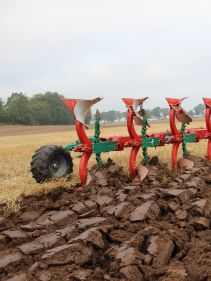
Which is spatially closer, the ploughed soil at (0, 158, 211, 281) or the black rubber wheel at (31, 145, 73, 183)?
the ploughed soil at (0, 158, 211, 281)

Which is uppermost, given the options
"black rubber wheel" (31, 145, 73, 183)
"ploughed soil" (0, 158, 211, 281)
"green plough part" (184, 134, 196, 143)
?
"green plough part" (184, 134, 196, 143)

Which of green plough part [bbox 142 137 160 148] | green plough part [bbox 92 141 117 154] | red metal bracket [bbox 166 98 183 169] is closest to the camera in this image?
A: green plough part [bbox 92 141 117 154]

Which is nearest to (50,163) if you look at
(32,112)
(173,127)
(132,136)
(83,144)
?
(83,144)

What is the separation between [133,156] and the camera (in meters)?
7.27

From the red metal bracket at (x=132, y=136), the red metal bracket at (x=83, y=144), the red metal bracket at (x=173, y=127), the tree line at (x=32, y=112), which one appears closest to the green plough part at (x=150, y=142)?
the red metal bracket at (x=132, y=136)

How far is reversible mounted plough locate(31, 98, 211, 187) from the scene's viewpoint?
6.27 meters

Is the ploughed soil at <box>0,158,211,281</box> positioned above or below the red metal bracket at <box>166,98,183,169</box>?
below

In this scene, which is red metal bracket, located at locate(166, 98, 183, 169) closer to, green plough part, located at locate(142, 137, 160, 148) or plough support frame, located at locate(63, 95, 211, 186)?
plough support frame, located at locate(63, 95, 211, 186)

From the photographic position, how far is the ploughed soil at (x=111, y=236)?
3170mm

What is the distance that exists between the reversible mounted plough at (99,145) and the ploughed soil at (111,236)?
0.82m

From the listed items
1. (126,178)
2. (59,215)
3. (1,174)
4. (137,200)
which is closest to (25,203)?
(59,215)

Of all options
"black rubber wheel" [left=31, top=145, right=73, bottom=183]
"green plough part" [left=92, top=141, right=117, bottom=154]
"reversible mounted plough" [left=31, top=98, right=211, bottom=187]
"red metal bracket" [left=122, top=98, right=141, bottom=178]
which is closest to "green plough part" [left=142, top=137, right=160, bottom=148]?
"reversible mounted plough" [left=31, top=98, right=211, bottom=187]

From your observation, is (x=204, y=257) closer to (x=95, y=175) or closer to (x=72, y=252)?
(x=72, y=252)

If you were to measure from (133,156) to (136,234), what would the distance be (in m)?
3.52
